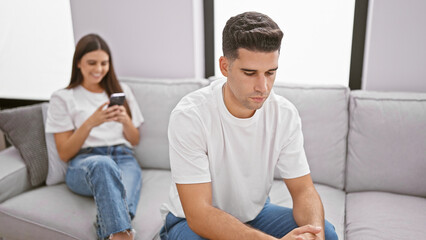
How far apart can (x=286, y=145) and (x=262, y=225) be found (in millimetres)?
307

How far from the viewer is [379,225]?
4.69 ft

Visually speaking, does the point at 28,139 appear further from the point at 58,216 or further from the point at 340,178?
the point at 340,178

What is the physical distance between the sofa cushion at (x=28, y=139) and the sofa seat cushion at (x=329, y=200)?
1.17m

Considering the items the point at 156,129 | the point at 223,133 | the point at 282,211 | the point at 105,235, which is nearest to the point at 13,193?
the point at 105,235

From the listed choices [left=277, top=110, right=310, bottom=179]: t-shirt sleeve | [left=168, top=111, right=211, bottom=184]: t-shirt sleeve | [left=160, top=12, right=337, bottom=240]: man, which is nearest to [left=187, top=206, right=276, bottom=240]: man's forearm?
[left=160, top=12, right=337, bottom=240]: man

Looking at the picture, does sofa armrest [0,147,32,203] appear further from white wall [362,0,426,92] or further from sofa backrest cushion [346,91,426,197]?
white wall [362,0,426,92]

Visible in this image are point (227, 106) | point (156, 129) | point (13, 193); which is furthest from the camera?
point (156, 129)

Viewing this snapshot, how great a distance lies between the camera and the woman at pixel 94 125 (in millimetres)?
1632

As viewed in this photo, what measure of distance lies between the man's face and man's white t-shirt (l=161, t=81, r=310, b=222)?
10 cm

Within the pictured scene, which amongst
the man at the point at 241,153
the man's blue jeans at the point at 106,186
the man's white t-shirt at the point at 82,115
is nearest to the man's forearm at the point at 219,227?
the man at the point at 241,153

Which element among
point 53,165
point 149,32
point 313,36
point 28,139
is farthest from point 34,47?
point 313,36

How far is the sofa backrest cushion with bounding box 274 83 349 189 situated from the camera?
1765mm

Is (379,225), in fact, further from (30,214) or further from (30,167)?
(30,167)

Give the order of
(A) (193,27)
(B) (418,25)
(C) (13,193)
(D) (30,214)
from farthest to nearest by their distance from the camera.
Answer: (A) (193,27) < (B) (418,25) < (C) (13,193) < (D) (30,214)
